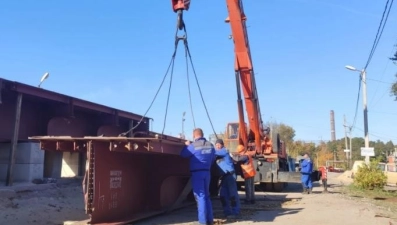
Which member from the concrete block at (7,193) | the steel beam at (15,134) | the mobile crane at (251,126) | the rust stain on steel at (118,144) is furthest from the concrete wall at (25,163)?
the mobile crane at (251,126)

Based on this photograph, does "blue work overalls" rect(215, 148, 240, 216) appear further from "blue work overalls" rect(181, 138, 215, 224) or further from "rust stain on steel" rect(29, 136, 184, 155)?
"rust stain on steel" rect(29, 136, 184, 155)

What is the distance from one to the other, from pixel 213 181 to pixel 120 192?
4478 mm

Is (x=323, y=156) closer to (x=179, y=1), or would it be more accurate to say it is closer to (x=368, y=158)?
(x=368, y=158)

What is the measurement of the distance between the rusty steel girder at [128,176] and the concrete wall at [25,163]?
4.45m

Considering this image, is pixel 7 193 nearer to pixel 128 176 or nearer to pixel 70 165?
pixel 128 176

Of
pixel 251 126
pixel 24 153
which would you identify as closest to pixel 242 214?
pixel 251 126

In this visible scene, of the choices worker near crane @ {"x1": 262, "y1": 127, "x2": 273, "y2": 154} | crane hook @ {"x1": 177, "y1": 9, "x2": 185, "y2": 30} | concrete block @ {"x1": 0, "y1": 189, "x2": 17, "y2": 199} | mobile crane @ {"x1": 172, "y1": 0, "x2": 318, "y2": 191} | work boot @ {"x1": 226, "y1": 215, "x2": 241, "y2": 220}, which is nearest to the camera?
crane hook @ {"x1": 177, "y1": 9, "x2": 185, "y2": 30}

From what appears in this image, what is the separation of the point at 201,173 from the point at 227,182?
1.53m

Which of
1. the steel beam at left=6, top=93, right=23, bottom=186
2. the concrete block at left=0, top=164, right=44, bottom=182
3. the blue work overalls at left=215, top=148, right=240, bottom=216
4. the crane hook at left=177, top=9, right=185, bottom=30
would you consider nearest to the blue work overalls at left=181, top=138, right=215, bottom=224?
the blue work overalls at left=215, top=148, right=240, bottom=216

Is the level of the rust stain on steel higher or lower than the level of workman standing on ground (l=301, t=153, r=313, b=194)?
higher

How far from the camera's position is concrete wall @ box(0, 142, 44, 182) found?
12.3m

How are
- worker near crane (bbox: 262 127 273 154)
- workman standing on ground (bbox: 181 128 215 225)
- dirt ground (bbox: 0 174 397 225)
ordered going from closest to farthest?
workman standing on ground (bbox: 181 128 215 225) → dirt ground (bbox: 0 174 397 225) → worker near crane (bbox: 262 127 273 154)

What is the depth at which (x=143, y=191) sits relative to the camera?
379 inches

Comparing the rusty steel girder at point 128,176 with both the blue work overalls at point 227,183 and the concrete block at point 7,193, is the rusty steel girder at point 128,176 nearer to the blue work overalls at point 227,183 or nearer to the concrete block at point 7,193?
the blue work overalls at point 227,183
